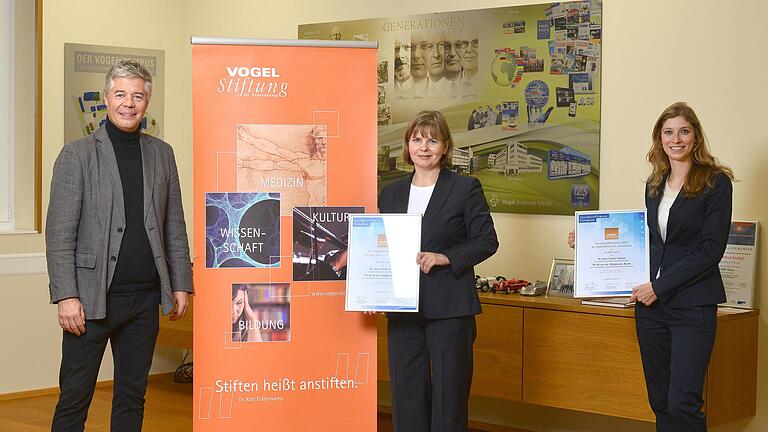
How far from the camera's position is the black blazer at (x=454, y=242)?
3.78 metres

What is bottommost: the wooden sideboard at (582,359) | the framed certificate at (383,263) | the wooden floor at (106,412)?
the wooden floor at (106,412)

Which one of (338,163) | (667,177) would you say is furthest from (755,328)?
(338,163)

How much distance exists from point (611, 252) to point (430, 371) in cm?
84

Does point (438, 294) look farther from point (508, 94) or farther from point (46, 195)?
point (46, 195)

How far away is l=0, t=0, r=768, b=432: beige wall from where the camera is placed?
461cm

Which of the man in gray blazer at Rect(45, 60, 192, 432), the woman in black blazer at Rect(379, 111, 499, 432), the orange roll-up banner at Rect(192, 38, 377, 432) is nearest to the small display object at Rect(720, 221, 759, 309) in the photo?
the woman in black blazer at Rect(379, 111, 499, 432)

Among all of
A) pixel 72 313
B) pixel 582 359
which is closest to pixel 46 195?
pixel 72 313

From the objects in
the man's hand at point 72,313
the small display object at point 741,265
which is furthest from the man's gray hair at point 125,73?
the small display object at point 741,265

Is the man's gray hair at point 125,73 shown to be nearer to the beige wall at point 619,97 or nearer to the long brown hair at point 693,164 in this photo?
the long brown hair at point 693,164

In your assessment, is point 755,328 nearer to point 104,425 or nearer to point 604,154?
point 604,154

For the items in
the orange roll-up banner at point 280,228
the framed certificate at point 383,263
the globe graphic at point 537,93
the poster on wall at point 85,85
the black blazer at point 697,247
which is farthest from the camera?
the poster on wall at point 85,85

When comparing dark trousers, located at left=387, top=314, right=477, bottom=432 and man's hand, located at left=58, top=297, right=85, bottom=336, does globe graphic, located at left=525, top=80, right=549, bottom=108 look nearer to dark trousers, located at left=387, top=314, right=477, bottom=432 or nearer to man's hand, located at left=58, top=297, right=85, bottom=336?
dark trousers, located at left=387, top=314, right=477, bottom=432

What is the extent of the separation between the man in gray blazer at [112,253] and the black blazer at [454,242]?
96 centimetres

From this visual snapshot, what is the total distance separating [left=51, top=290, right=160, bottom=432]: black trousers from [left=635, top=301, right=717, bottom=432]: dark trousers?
184 centimetres
